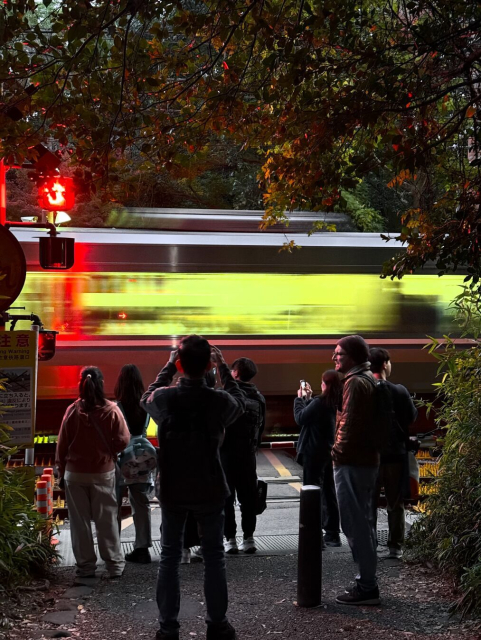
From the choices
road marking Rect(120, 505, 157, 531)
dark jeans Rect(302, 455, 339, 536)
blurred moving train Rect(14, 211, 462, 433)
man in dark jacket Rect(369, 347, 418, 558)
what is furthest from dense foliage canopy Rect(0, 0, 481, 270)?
blurred moving train Rect(14, 211, 462, 433)

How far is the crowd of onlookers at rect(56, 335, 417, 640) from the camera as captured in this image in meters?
4.53

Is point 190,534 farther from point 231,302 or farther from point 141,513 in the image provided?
point 231,302

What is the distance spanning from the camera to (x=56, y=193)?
819 cm

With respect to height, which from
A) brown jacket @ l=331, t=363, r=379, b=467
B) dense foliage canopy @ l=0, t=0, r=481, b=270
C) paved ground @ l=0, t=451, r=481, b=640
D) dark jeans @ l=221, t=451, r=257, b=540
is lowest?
paved ground @ l=0, t=451, r=481, b=640

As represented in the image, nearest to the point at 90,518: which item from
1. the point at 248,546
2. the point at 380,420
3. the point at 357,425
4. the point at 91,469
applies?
the point at 91,469

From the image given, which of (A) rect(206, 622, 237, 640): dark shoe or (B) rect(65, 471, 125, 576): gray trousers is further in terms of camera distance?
(B) rect(65, 471, 125, 576): gray trousers

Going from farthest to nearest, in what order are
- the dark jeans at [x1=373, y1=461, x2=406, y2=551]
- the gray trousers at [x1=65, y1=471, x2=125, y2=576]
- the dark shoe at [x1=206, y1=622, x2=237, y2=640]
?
the dark jeans at [x1=373, y1=461, x2=406, y2=551] → the gray trousers at [x1=65, y1=471, x2=125, y2=576] → the dark shoe at [x1=206, y1=622, x2=237, y2=640]

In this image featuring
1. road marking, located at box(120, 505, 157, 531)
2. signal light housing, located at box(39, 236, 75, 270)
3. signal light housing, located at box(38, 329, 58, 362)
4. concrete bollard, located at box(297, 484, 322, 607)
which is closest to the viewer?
concrete bollard, located at box(297, 484, 322, 607)

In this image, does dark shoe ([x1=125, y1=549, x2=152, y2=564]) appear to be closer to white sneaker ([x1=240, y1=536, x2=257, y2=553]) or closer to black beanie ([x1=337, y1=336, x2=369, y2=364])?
white sneaker ([x1=240, y1=536, x2=257, y2=553])

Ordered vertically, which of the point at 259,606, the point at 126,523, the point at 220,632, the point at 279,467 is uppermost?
the point at 220,632

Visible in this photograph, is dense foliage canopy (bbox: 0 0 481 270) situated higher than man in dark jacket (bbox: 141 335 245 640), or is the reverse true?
dense foliage canopy (bbox: 0 0 481 270)

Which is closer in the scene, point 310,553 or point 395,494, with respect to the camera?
point 310,553

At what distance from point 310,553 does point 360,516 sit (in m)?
0.43

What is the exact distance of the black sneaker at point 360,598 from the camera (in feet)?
17.6
